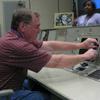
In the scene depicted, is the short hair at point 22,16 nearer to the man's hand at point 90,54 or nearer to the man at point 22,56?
the man at point 22,56

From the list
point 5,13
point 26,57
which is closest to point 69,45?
point 26,57

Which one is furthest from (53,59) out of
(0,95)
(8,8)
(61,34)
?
(8,8)

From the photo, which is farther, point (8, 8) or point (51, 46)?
point (8, 8)

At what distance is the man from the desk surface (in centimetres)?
12

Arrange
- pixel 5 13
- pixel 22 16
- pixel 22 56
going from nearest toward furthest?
pixel 22 56
pixel 22 16
pixel 5 13

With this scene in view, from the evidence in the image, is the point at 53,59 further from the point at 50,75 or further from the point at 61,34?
the point at 61,34

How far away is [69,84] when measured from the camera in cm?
185

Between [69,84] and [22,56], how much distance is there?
0.37 meters

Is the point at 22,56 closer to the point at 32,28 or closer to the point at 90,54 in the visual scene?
the point at 32,28

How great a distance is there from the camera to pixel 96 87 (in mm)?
1732

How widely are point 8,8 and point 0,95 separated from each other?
3.14 m

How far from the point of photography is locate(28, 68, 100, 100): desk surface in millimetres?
1590

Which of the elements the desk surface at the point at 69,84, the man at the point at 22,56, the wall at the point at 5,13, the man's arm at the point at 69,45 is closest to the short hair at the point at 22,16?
the man at the point at 22,56

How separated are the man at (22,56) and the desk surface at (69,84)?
0.39 ft
